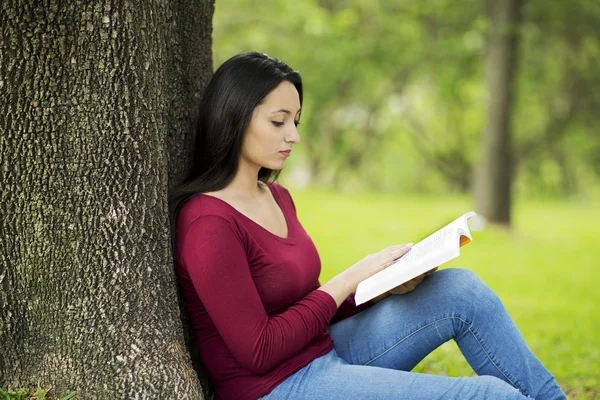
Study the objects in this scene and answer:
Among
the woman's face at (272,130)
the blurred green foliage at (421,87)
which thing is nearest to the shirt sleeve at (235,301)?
the woman's face at (272,130)

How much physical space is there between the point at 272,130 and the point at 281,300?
1.94 ft

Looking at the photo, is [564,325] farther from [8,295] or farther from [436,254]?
[8,295]

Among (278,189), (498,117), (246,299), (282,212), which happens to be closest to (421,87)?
(498,117)

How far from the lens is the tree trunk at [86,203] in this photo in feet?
7.00

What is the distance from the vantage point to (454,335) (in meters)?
2.61

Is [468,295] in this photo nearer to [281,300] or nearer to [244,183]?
[281,300]

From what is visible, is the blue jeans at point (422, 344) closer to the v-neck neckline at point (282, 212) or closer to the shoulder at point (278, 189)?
the v-neck neckline at point (282, 212)

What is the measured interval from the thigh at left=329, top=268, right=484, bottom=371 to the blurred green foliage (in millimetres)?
5866

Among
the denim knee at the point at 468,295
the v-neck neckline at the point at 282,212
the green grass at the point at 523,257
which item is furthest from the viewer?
the green grass at the point at 523,257

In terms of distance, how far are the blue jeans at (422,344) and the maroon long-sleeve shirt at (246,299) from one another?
0.10m

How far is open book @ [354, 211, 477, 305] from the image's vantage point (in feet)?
7.16

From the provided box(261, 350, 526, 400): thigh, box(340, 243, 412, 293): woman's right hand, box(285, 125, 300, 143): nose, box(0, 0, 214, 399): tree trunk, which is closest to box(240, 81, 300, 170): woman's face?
box(285, 125, 300, 143): nose

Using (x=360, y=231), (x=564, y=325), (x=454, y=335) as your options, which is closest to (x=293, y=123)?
(x=454, y=335)

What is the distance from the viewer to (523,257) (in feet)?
26.5
